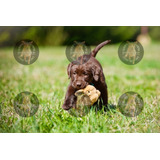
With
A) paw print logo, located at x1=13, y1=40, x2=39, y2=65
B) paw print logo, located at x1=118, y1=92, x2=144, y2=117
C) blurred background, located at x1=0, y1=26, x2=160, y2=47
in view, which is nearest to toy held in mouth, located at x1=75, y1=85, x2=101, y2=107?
paw print logo, located at x1=118, y1=92, x2=144, y2=117

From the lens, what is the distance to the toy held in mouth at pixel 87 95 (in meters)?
2.12

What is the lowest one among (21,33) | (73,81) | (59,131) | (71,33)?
(59,131)

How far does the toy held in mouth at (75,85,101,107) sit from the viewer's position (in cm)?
212

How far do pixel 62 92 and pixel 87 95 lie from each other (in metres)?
0.89

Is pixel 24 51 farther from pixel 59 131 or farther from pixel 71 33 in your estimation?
pixel 71 33

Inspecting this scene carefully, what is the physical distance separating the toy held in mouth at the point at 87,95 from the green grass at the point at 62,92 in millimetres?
104

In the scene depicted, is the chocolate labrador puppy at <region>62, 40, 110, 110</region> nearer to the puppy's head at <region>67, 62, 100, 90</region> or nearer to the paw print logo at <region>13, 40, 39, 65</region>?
the puppy's head at <region>67, 62, 100, 90</region>

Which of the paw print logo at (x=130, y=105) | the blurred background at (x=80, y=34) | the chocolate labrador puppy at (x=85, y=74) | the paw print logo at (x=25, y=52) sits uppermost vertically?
the blurred background at (x=80, y=34)

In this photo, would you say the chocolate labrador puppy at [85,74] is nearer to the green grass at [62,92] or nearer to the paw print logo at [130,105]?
the green grass at [62,92]

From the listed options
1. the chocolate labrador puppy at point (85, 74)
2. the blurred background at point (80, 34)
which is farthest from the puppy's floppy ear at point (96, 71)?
the blurred background at point (80, 34)

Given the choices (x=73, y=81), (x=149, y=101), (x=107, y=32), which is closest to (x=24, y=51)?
(x=73, y=81)

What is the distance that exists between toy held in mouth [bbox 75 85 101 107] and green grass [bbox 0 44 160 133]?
10cm

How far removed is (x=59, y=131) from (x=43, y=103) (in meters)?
0.61

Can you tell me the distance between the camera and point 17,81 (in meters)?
3.78
